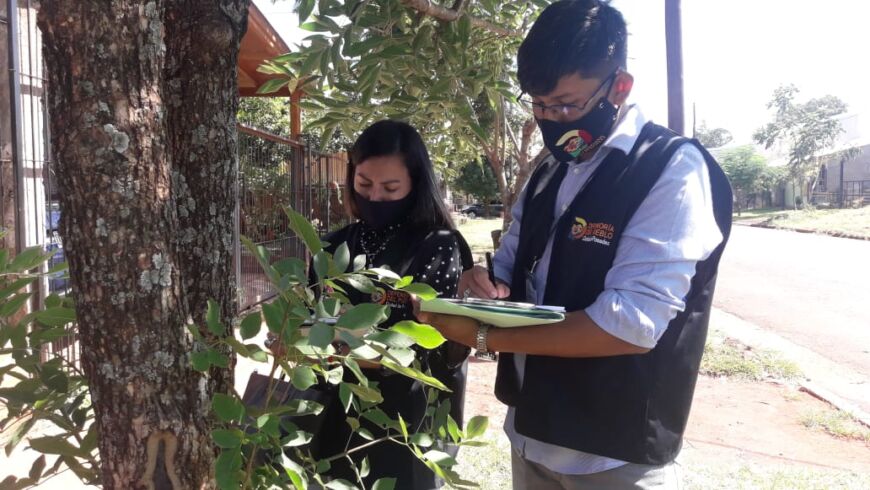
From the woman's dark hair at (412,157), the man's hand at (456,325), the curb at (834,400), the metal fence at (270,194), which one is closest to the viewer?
the man's hand at (456,325)

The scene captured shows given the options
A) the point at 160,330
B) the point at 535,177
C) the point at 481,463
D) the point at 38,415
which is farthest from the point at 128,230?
the point at 481,463

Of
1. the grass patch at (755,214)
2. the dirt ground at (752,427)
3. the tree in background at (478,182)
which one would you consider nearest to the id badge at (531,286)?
the dirt ground at (752,427)

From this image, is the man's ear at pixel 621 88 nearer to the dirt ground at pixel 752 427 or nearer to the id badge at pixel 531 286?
the id badge at pixel 531 286

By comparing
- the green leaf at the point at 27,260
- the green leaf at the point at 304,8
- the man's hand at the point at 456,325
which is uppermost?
the green leaf at the point at 304,8

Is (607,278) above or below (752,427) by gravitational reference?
above


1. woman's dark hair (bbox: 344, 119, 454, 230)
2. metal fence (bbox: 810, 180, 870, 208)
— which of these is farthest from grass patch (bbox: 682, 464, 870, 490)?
metal fence (bbox: 810, 180, 870, 208)

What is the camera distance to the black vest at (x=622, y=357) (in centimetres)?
139

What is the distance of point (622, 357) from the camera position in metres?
1.41

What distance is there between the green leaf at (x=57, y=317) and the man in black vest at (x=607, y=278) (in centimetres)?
71

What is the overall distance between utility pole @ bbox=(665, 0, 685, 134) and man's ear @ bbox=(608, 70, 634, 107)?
8.05 ft

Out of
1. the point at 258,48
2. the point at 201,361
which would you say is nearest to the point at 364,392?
the point at 201,361

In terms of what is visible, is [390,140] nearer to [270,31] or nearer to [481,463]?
[481,463]

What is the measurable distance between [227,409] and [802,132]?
44989 millimetres

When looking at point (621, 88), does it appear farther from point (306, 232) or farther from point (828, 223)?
point (828, 223)
